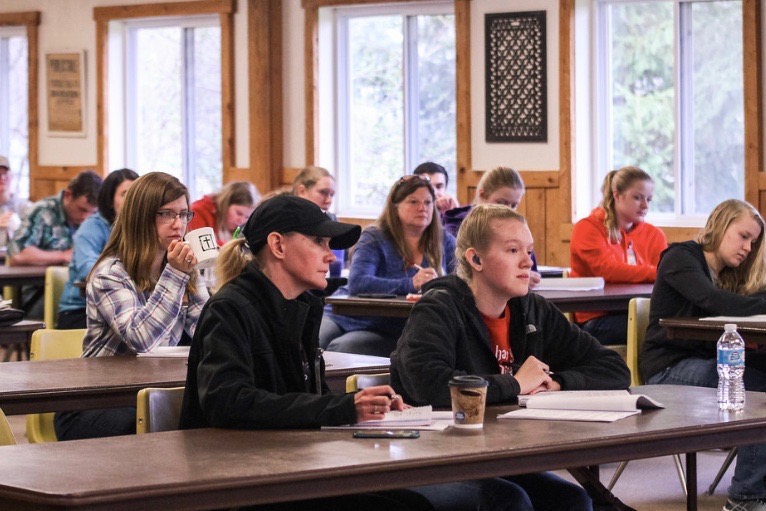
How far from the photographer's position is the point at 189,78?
37.0ft

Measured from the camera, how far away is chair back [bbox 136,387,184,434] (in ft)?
10.2

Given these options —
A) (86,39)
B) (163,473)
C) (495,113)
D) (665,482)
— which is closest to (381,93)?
(495,113)

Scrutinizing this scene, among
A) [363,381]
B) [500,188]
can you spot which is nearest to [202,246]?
[363,381]

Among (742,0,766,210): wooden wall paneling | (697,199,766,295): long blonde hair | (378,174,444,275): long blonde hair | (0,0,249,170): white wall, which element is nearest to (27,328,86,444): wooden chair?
(378,174,444,275): long blonde hair

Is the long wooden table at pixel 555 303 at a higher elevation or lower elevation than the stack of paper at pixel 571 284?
lower

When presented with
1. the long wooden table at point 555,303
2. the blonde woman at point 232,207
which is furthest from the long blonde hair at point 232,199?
the long wooden table at point 555,303

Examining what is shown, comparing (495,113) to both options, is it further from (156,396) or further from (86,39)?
(156,396)

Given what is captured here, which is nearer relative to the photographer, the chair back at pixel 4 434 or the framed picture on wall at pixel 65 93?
the chair back at pixel 4 434

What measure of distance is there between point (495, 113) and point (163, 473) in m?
7.11

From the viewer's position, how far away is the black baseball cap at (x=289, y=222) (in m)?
3.20

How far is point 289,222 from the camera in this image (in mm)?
3203

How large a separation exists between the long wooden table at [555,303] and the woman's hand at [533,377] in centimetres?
229

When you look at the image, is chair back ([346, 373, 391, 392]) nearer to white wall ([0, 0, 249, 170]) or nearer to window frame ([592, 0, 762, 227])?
window frame ([592, 0, 762, 227])

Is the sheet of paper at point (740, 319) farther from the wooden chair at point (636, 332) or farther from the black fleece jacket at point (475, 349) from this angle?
the black fleece jacket at point (475, 349)
